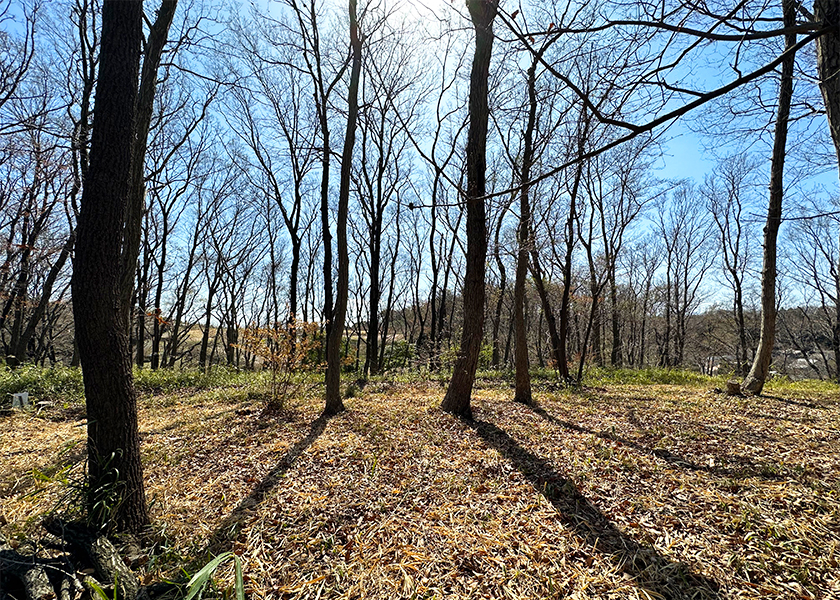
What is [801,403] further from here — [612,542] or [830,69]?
[830,69]

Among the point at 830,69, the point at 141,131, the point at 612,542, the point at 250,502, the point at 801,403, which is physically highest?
the point at 141,131

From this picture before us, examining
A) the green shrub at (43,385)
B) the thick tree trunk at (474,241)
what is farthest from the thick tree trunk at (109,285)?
the green shrub at (43,385)

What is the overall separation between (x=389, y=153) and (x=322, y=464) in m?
12.3

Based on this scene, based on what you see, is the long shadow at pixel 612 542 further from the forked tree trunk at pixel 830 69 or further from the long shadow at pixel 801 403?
the long shadow at pixel 801 403

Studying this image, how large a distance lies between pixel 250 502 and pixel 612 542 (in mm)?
2621

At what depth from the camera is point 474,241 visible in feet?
16.4

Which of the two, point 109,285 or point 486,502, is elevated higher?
point 109,285

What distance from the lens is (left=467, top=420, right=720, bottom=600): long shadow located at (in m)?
1.77

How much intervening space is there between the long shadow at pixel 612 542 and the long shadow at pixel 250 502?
7.38 feet

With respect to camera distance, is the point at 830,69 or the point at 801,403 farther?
the point at 801,403

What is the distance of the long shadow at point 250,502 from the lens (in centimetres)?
223

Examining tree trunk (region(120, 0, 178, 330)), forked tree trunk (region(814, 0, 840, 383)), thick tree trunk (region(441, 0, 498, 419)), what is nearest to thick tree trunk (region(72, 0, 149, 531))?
tree trunk (region(120, 0, 178, 330))

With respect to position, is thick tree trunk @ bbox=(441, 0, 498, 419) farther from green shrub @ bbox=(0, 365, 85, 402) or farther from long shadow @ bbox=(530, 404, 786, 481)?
green shrub @ bbox=(0, 365, 85, 402)

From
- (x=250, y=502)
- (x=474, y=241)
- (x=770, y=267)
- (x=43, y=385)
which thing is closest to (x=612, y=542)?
(x=250, y=502)
